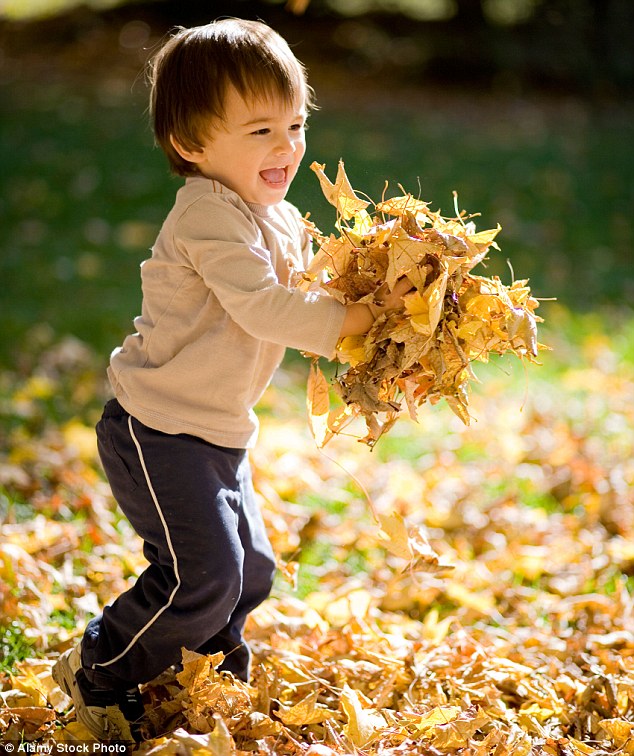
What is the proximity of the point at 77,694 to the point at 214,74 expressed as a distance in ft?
4.65

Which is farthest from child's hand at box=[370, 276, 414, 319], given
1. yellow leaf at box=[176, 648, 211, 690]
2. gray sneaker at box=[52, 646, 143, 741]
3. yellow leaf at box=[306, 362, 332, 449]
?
gray sneaker at box=[52, 646, 143, 741]

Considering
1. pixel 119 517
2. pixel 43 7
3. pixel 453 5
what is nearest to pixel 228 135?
pixel 119 517

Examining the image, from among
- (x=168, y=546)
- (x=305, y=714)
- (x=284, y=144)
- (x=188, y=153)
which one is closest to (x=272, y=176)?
(x=284, y=144)

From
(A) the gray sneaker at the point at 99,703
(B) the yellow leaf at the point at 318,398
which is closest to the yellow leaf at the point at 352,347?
(B) the yellow leaf at the point at 318,398

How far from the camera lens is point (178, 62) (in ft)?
6.94

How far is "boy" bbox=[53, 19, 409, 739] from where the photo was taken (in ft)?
6.79

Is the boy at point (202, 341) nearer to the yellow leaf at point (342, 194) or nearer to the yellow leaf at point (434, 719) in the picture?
the yellow leaf at point (342, 194)

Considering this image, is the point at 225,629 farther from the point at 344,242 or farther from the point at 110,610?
the point at 344,242

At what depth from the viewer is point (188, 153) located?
2.17m

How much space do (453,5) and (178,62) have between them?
1058 centimetres

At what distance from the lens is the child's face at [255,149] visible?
2096 millimetres

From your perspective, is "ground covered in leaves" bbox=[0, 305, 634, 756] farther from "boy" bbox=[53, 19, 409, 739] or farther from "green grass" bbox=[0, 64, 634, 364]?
"green grass" bbox=[0, 64, 634, 364]

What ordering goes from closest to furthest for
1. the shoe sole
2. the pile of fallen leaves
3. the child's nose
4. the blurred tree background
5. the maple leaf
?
the pile of fallen leaves, the child's nose, the shoe sole, the maple leaf, the blurred tree background

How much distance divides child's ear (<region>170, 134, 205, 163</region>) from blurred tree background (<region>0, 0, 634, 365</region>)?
50cm
